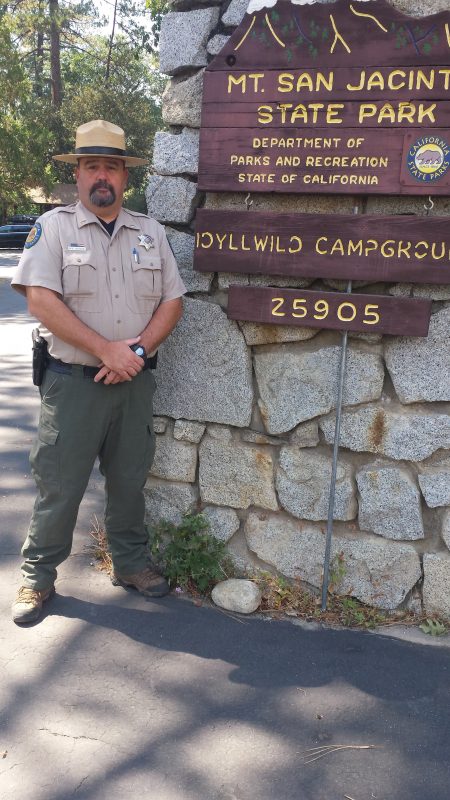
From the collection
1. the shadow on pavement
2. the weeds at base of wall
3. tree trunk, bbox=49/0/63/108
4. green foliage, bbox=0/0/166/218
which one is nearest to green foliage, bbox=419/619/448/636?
the weeds at base of wall

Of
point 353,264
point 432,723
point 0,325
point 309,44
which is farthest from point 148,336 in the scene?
point 0,325

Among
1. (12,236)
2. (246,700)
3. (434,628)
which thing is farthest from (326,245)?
(12,236)

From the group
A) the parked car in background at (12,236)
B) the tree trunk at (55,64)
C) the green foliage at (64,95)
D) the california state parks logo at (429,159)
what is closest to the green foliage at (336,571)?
the california state parks logo at (429,159)

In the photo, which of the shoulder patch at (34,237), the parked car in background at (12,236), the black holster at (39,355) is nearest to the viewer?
the shoulder patch at (34,237)

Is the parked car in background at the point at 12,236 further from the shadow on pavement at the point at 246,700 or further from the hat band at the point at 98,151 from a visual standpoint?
the shadow on pavement at the point at 246,700

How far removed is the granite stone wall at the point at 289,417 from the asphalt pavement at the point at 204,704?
0.35 meters

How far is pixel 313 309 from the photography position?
2.95 m

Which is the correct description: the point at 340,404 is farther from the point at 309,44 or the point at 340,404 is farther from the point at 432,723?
the point at 309,44

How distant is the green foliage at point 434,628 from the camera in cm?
301

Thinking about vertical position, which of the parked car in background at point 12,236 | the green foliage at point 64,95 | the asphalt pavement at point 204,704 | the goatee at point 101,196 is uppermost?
the green foliage at point 64,95

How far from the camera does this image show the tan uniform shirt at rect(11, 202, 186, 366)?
2.85m

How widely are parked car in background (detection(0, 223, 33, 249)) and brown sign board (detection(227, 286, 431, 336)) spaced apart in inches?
1066

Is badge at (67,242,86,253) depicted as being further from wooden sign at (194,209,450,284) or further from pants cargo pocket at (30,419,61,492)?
pants cargo pocket at (30,419,61,492)

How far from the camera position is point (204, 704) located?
255 centimetres
